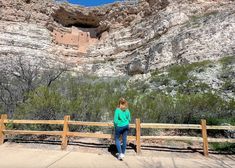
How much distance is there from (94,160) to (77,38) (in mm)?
24616

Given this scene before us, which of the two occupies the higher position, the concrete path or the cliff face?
the cliff face

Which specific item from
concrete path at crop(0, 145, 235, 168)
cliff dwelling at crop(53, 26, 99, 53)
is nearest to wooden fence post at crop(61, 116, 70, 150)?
concrete path at crop(0, 145, 235, 168)

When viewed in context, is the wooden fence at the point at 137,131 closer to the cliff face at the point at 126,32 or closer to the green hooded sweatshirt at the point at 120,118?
the green hooded sweatshirt at the point at 120,118

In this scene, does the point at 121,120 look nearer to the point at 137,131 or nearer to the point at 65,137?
the point at 137,131

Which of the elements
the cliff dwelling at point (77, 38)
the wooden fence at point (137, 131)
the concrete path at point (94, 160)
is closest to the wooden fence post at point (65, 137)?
the wooden fence at point (137, 131)

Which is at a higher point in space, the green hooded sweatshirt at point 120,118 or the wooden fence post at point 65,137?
the green hooded sweatshirt at point 120,118

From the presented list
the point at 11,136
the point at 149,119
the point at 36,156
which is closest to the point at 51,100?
the point at 11,136

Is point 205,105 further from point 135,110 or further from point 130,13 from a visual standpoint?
point 130,13

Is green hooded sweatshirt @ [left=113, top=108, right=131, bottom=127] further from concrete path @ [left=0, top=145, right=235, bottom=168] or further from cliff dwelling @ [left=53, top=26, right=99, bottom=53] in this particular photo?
cliff dwelling @ [left=53, top=26, right=99, bottom=53]

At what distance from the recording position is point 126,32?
25.5m

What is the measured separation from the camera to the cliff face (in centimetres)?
1606

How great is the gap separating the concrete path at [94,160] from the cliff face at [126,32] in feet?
32.9

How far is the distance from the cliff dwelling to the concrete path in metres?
22.0

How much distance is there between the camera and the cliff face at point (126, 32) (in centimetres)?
1606
